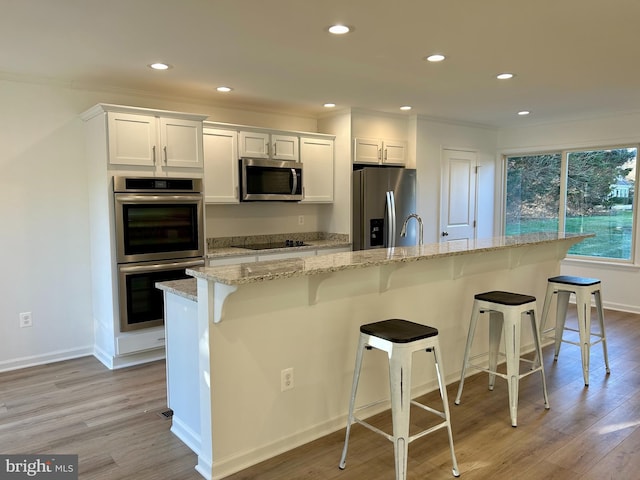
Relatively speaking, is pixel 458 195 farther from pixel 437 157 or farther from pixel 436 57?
pixel 436 57

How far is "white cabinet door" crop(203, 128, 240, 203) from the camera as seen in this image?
14.8 feet

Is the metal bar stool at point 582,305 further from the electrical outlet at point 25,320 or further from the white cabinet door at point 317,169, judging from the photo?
the electrical outlet at point 25,320

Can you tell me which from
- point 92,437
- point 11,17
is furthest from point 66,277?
point 11,17

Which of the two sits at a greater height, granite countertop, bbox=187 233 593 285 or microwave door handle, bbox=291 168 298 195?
microwave door handle, bbox=291 168 298 195

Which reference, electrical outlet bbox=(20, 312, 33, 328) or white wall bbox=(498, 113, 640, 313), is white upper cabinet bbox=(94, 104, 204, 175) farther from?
white wall bbox=(498, 113, 640, 313)

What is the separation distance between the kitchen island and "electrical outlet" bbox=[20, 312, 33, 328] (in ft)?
6.54

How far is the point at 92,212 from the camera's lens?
13.5ft

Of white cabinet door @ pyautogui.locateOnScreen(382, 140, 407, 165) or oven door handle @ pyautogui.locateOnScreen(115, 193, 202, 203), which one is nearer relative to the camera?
oven door handle @ pyautogui.locateOnScreen(115, 193, 202, 203)

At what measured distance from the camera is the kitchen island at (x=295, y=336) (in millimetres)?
2264

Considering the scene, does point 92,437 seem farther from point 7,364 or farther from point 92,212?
point 92,212

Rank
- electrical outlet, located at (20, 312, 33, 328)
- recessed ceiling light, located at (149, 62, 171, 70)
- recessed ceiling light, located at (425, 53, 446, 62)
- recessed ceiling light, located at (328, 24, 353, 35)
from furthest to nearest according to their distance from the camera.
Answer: electrical outlet, located at (20, 312, 33, 328)
recessed ceiling light, located at (149, 62, 171, 70)
recessed ceiling light, located at (425, 53, 446, 62)
recessed ceiling light, located at (328, 24, 353, 35)

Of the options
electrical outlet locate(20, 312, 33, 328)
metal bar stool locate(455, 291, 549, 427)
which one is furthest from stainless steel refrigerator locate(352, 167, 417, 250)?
electrical outlet locate(20, 312, 33, 328)

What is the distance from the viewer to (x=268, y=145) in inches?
193

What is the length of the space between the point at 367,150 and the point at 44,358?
3.82m
